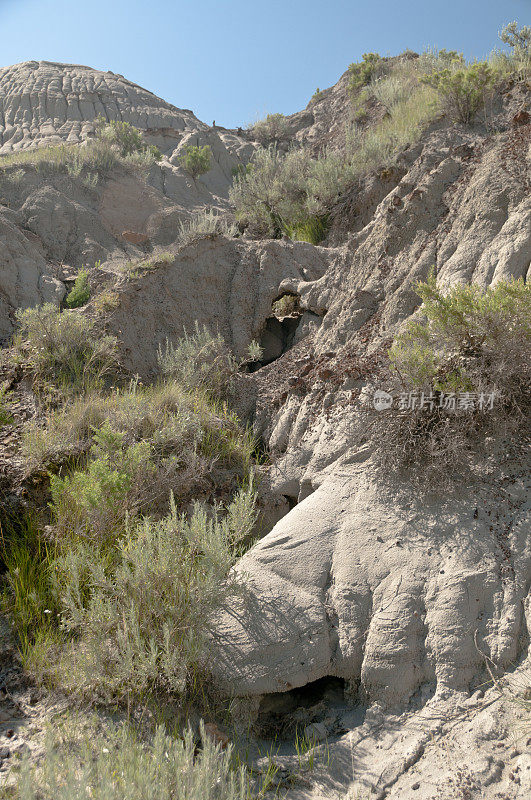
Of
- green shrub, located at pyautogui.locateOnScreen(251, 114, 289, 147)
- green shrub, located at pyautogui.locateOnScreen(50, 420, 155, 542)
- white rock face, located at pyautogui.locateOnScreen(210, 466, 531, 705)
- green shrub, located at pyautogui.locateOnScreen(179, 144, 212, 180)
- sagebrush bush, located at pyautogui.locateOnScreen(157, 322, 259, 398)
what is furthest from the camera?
green shrub, located at pyautogui.locateOnScreen(251, 114, 289, 147)

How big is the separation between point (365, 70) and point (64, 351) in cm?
1427

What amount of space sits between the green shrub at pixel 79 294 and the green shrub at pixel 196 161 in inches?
266

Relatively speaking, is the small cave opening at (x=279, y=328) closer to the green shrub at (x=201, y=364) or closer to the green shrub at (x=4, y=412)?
the green shrub at (x=201, y=364)

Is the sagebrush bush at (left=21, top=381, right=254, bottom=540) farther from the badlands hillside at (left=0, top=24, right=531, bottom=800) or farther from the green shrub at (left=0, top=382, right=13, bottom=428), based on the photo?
the green shrub at (left=0, top=382, right=13, bottom=428)

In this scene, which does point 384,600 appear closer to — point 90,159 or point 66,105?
point 90,159

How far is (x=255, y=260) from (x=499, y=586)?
19.2ft

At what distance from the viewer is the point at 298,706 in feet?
12.1

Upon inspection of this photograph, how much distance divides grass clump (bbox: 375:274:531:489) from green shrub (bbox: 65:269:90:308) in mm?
5169

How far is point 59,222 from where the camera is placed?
9773 millimetres

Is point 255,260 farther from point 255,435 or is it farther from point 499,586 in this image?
point 499,586

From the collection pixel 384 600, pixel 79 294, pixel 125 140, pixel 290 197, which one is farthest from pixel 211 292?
pixel 125 140

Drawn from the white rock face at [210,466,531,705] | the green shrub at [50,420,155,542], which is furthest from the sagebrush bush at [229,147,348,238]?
the white rock face at [210,466,531,705]

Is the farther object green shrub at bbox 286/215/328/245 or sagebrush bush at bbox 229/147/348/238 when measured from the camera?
sagebrush bush at bbox 229/147/348/238

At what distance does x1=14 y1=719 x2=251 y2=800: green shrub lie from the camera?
2.41 m
